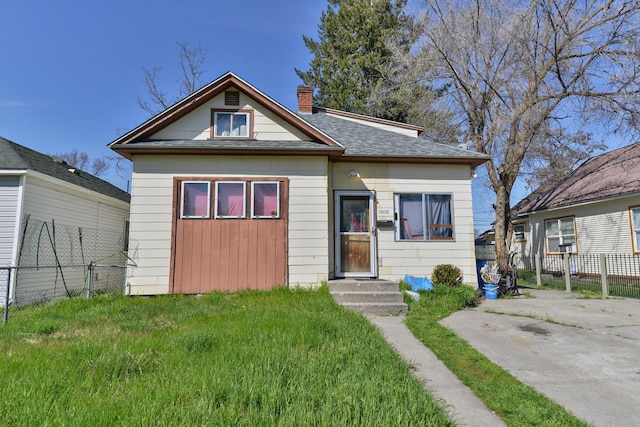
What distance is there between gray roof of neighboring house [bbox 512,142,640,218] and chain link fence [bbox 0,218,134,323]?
15973mm

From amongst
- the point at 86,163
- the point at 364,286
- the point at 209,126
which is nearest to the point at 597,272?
the point at 364,286

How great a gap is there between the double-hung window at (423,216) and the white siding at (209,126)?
120 inches

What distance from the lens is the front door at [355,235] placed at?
820 centimetres

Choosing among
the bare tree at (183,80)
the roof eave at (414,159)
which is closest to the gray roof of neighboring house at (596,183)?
the roof eave at (414,159)

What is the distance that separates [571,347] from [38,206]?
11.4 m

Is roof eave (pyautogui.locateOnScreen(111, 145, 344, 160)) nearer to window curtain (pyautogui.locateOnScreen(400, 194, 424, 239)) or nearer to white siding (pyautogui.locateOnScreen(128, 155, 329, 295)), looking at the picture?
white siding (pyautogui.locateOnScreen(128, 155, 329, 295))

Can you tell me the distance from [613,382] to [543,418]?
137 centimetres

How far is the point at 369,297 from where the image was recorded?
6688 mm

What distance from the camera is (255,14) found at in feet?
43.7

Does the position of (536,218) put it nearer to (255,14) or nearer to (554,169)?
(554,169)

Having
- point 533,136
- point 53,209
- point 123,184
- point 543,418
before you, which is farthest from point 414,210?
point 123,184

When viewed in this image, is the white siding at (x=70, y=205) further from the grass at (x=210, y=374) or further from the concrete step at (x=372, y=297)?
the concrete step at (x=372, y=297)

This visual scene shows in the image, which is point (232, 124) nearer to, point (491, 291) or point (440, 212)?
point (440, 212)

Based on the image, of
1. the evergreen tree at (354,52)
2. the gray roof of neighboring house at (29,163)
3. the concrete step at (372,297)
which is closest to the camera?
the concrete step at (372,297)
